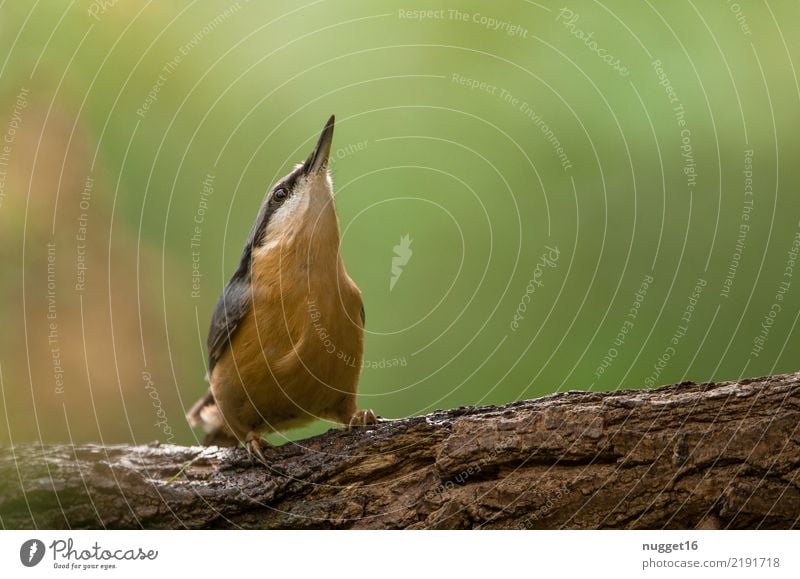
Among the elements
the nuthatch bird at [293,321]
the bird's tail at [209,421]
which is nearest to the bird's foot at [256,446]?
the nuthatch bird at [293,321]

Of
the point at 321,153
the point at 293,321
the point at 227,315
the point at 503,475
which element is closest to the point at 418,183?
the point at 321,153

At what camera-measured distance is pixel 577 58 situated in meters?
3.75

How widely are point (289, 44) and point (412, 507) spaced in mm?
2272

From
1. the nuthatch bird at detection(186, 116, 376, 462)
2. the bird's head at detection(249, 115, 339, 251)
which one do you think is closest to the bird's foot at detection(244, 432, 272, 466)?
the nuthatch bird at detection(186, 116, 376, 462)

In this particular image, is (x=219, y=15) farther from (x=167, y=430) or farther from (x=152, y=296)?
(x=167, y=430)

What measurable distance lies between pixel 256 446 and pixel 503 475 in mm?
1183

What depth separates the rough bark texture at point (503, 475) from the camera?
2.96 m

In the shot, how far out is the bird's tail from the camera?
3.99m

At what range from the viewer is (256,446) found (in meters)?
3.54

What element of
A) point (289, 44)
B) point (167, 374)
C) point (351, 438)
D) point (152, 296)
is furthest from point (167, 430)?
point (289, 44)

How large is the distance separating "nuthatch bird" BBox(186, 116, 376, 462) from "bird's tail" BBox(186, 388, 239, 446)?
0.93 ft

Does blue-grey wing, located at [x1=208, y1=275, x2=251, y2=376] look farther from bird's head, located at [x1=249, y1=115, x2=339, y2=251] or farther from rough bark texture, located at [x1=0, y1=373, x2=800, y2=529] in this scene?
rough bark texture, located at [x1=0, y1=373, x2=800, y2=529]

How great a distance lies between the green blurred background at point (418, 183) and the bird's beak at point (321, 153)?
0.13m

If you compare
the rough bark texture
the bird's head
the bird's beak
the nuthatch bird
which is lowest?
the rough bark texture
